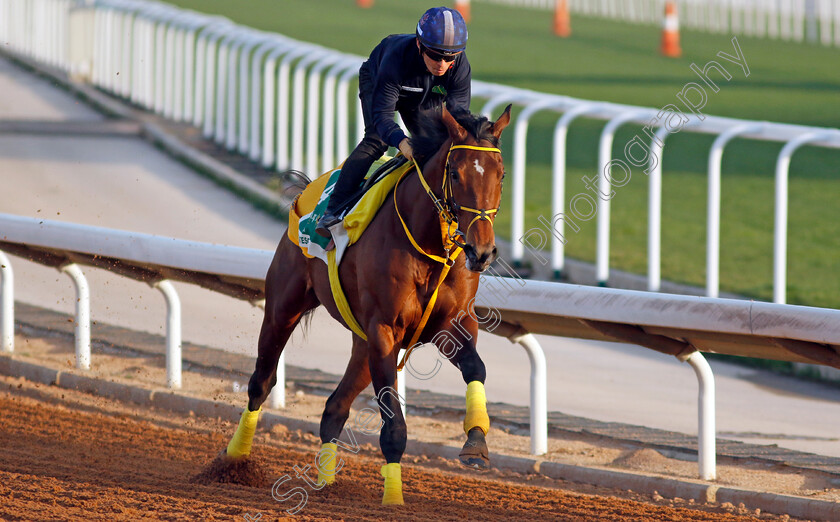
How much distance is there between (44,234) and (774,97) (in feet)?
43.7

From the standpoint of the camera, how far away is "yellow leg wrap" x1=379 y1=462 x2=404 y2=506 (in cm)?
464

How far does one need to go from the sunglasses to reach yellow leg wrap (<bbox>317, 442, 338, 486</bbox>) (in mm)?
1699

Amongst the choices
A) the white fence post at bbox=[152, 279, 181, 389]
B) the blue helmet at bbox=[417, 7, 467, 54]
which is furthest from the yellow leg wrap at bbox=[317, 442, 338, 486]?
the white fence post at bbox=[152, 279, 181, 389]

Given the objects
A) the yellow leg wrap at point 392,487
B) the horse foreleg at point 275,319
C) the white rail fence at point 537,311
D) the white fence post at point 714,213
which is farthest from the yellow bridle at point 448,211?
the white fence post at point 714,213

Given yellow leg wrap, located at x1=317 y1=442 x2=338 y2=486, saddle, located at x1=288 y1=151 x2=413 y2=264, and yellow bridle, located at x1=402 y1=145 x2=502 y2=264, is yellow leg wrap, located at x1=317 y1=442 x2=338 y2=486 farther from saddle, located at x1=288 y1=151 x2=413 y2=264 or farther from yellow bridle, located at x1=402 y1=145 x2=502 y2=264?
yellow bridle, located at x1=402 y1=145 x2=502 y2=264

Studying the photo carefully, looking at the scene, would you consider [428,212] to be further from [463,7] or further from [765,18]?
[765,18]

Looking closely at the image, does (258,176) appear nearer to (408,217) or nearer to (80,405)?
(80,405)

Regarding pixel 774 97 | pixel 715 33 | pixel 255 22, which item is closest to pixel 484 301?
pixel 774 97

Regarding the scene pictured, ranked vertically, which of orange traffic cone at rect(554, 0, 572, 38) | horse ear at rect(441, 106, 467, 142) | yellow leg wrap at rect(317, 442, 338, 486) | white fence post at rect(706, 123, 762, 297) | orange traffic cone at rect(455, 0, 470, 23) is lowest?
yellow leg wrap at rect(317, 442, 338, 486)

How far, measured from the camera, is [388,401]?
465 centimetres

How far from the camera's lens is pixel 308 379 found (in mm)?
7363

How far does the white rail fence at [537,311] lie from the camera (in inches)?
201

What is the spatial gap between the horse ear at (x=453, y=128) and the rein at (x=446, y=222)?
41 mm

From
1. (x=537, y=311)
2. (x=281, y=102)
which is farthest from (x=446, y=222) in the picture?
(x=281, y=102)
